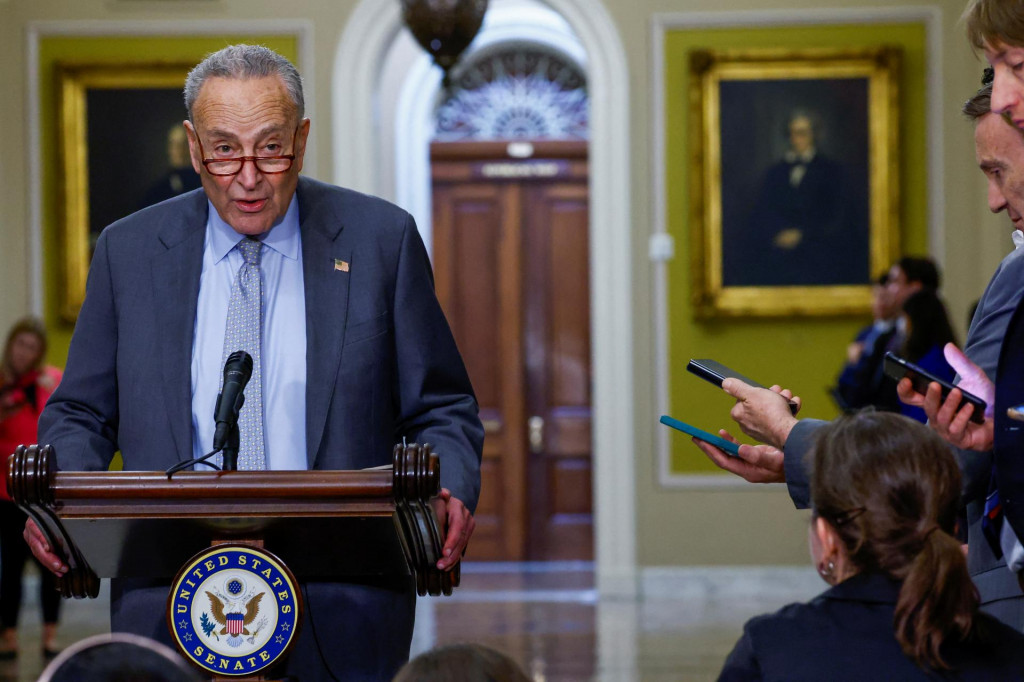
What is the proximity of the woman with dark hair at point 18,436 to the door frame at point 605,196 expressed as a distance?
2.04 metres

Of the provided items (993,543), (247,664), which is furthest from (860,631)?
A: (247,664)

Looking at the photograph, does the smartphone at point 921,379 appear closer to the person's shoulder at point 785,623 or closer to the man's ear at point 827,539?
the man's ear at point 827,539

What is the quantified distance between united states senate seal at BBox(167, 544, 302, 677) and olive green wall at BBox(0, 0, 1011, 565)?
6.05 meters

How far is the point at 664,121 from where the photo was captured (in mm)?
7656

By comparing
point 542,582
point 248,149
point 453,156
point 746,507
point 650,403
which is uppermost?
point 453,156

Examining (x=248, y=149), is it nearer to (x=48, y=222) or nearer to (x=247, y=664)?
(x=247, y=664)

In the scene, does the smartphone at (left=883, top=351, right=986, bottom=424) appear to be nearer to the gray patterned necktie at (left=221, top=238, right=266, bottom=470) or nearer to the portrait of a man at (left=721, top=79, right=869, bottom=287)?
the gray patterned necktie at (left=221, top=238, right=266, bottom=470)

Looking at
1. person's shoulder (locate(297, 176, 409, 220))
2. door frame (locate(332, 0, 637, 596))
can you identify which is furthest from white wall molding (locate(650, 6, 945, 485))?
person's shoulder (locate(297, 176, 409, 220))

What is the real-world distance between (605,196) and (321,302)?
224 inches

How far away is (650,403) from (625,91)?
1.85 meters

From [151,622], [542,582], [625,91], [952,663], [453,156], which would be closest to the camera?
[952,663]

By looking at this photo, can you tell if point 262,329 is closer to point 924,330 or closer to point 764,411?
point 764,411

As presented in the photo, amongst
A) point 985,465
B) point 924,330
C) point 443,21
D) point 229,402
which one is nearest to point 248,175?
point 229,402

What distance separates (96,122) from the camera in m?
7.68
